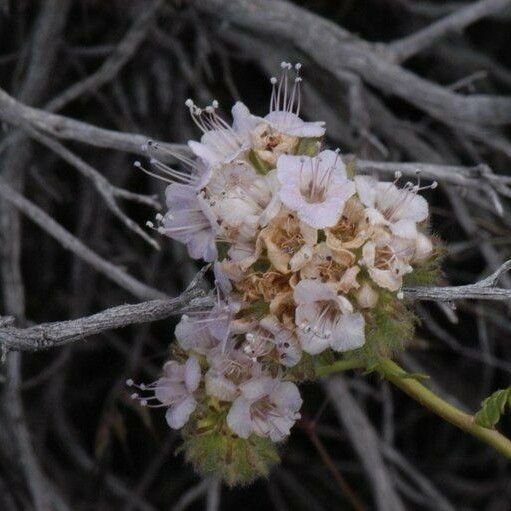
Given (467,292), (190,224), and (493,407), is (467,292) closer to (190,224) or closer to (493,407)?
(493,407)

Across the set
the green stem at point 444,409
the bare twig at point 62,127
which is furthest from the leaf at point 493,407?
the bare twig at point 62,127

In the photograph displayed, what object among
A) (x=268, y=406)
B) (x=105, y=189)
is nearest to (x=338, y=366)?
(x=268, y=406)

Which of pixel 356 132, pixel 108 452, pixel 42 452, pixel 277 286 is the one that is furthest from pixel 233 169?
pixel 42 452

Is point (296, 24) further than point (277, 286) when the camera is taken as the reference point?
Yes

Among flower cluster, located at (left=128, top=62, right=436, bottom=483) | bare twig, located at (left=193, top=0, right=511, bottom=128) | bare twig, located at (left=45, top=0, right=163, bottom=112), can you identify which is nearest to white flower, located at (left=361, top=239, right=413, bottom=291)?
flower cluster, located at (left=128, top=62, right=436, bottom=483)

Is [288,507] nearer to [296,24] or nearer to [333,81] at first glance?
[333,81]

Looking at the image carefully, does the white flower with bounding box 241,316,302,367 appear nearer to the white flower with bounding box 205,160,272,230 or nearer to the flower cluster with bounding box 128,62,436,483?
the flower cluster with bounding box 128,62,436,483
